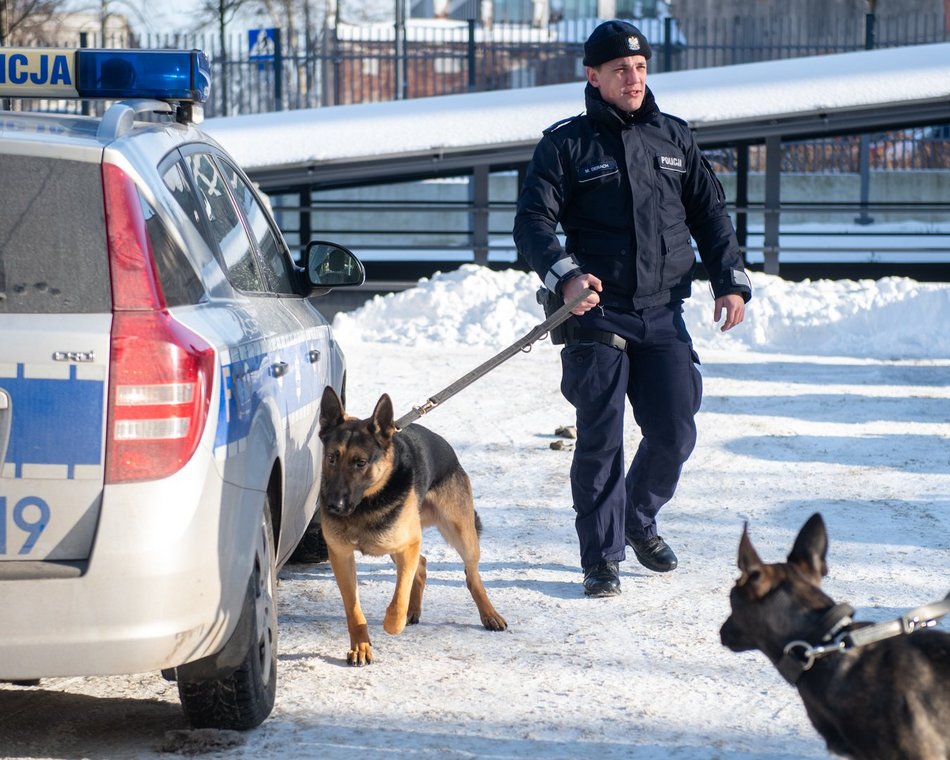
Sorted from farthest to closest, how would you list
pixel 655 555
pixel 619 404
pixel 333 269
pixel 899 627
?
pixel 655 555, pixel 619 404, pixel 333 269, pixel 899 627

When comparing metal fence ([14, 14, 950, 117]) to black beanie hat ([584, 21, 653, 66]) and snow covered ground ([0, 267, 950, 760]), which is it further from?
black beanie hat ([584, 21, 653, 66])

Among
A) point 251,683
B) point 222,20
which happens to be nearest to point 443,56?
point 222,20

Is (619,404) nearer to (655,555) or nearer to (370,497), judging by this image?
(655,555)

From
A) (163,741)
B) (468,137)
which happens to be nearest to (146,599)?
(163,741)

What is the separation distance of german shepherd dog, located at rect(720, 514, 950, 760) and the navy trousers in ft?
7.42

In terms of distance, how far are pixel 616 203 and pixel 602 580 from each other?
1494 mm

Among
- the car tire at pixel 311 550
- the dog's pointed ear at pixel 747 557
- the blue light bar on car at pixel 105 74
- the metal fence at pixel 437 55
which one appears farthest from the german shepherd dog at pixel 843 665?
the metal fence at pixel 437 55

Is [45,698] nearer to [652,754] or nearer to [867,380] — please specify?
[652,754]

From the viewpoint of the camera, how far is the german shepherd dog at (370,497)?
4266mm

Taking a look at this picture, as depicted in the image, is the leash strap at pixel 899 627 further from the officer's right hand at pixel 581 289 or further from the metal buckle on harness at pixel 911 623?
the officer's right hand at pixel 581 289

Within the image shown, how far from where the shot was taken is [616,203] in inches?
205

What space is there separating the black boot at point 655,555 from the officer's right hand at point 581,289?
3.83 feet

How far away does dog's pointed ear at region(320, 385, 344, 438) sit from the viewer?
437 cm

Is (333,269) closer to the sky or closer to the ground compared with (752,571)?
closer to the sky
